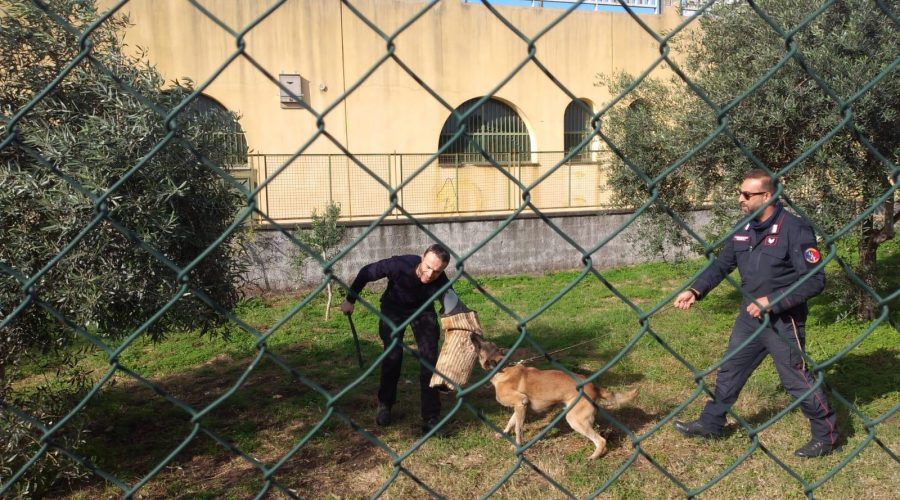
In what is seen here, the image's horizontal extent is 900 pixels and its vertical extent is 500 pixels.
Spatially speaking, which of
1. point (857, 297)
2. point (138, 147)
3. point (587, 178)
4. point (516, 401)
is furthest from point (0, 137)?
point (587, 178)

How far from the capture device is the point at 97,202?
130 centimetres

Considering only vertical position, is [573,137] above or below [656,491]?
above

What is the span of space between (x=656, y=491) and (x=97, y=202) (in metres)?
4.19

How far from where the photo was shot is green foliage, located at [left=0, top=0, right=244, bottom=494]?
152 inches

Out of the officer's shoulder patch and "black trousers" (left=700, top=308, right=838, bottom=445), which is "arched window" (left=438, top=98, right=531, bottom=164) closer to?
"black trousers" (left=700, top=308, right=838, bottom=445)

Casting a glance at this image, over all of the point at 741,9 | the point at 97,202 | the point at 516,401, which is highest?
the point at 741,9

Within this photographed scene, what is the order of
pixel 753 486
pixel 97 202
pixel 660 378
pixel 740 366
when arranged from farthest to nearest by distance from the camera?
pixel 660 378
pixel 740 366
pixel 753 486
pixel 97 202

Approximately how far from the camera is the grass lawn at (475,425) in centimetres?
473

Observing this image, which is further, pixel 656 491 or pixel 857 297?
pixel 857 297

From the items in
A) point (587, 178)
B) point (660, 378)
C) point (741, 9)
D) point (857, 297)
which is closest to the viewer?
point (660, 378)

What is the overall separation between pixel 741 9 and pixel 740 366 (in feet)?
15.1

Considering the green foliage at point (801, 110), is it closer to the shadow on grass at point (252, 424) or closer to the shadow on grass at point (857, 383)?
the shadow on grass at point (857, 383)

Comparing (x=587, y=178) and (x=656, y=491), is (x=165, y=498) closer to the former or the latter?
(x=656, y=491)

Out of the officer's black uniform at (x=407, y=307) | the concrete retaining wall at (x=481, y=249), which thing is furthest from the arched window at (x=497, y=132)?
the officer's black uniform at (x=407, y=307)
